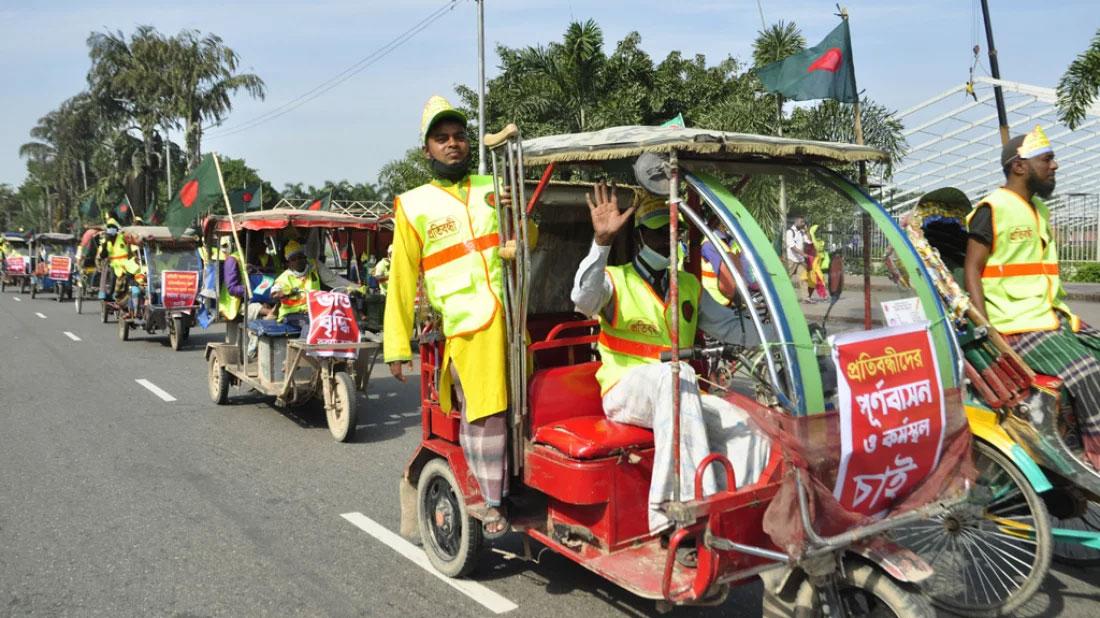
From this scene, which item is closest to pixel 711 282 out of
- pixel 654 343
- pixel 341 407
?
pixel 654 343

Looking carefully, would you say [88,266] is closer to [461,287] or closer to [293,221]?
[293,221]

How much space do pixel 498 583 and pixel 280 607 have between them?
41.3 inches

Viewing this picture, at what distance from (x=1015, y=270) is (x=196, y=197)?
773 centimetres

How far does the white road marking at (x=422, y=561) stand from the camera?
4.16 meters

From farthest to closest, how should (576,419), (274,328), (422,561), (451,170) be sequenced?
(274,328) < (422,561) < (451,170) < (576,419)

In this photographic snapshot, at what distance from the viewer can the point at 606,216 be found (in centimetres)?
353

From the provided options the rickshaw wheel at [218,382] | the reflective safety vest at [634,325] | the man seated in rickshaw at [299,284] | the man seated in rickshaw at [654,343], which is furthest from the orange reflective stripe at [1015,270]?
the rickshaw wheel at [218,382]

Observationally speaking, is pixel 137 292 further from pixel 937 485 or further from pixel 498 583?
pixel 937 485

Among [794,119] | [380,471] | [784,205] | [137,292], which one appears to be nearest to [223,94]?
[137,292]

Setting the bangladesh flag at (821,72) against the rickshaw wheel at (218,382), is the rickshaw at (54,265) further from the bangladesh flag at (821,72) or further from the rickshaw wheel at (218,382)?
the bangladesh flag at (821,72)

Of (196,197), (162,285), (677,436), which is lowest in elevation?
(677,436)

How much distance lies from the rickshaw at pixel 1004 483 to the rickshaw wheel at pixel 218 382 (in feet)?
23.2

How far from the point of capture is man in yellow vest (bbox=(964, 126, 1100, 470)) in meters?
4.32

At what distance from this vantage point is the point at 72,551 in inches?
193
